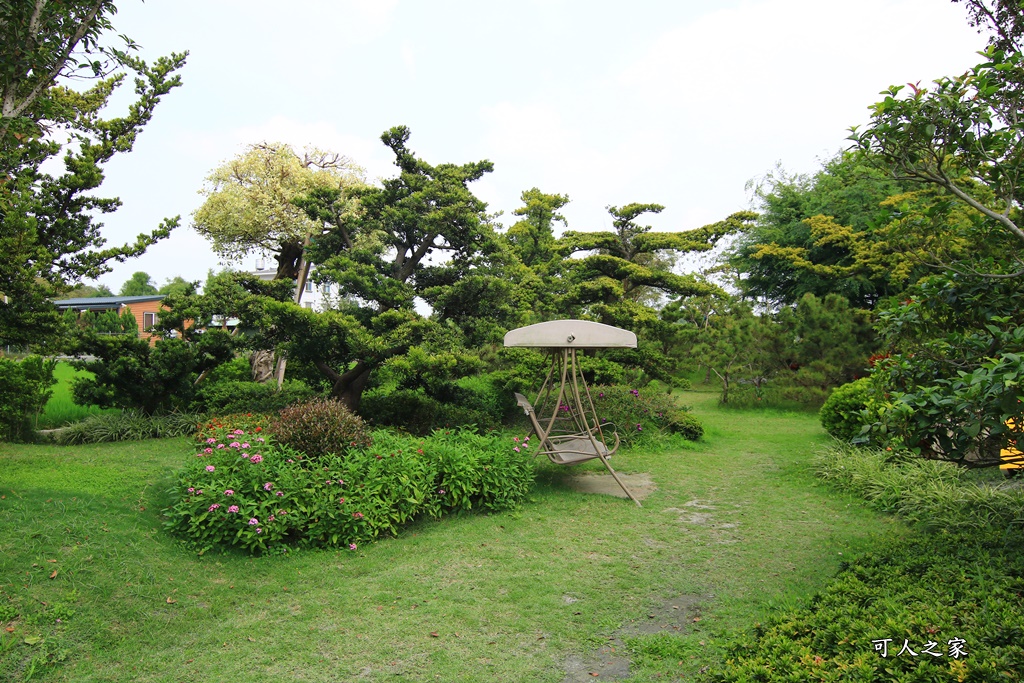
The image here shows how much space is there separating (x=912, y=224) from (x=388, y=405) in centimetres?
705

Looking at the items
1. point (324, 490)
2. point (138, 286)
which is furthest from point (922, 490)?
point (138, 286)

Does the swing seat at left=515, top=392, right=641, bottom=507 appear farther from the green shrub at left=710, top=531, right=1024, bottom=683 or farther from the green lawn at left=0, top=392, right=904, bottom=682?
the green shrub at left=710, top=531, right=1024, bottom=683

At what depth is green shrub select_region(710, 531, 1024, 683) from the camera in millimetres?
2471

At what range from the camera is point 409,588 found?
402 centimetres

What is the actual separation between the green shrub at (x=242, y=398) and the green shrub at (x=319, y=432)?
264 cm

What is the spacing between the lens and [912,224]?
3.81m

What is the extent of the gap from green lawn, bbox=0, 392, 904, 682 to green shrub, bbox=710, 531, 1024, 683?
14.0 inches

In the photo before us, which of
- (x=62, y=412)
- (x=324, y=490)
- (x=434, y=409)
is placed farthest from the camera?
(x=434, y=409)

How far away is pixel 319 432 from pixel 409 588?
2209mm

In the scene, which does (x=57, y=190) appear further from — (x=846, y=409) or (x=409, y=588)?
(x=846, y=409)

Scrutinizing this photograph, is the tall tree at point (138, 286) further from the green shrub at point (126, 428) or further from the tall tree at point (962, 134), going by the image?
the tall tree at point (962, 134)

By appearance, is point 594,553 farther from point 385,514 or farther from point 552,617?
point 385,514

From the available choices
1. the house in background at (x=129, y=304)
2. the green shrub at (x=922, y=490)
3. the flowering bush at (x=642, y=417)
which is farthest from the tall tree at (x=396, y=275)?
the house in background at (x=129, y=304)

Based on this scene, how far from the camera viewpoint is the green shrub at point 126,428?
7551mm
